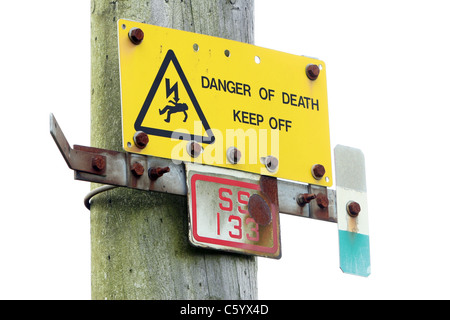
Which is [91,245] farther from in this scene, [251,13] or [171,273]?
[251,13]

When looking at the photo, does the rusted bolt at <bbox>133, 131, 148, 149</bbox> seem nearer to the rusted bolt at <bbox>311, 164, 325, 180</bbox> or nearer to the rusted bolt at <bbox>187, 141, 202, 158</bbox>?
the rusted bolt at <bbox>187, 141, 202, 158</bbox>

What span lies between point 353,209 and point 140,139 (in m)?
0.83

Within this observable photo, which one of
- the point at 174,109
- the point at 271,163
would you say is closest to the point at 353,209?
the point at 271,163

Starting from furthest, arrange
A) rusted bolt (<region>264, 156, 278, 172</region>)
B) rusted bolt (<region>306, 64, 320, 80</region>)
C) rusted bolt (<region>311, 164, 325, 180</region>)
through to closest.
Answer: rusted bolt (<region>306, 64, 320, 80</region>) < rusted bolt (<region>311, 164, 325, 180</region>) < rusted bolt (<region>264, 156, 278, 172</region>)

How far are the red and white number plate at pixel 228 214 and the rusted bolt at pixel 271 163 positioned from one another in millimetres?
69

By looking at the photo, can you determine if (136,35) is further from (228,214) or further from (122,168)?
(228,214)

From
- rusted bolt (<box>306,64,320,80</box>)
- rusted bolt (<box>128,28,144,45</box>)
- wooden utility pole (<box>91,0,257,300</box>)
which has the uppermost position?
rusted bolt (<box>306,64,320,80</box>)

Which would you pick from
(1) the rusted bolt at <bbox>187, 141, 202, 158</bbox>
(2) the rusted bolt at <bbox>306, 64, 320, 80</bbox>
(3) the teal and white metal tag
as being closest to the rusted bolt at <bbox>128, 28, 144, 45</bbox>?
(1) the rusted bolt at <bbox>187, 141, 202, 158</bbox>

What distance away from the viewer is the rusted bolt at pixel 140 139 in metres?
3.35

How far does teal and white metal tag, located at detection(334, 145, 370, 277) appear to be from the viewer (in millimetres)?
3627

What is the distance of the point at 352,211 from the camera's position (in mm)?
3688

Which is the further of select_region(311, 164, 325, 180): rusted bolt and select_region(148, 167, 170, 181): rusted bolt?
select_region(311, 164, 325, 180): rusted bolt

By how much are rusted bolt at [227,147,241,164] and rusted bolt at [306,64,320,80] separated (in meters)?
0.52
